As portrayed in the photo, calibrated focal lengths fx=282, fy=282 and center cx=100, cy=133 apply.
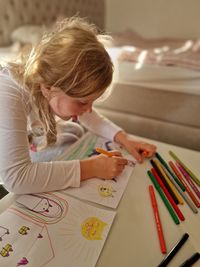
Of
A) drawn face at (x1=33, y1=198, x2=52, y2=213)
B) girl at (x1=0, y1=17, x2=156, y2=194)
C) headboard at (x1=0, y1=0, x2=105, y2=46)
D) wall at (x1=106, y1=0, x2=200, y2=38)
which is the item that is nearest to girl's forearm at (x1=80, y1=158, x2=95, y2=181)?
girl at (x1=0, y1=17, x2=156, y2=194)

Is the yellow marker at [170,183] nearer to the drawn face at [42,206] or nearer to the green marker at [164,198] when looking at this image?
the green marker at [164,198]

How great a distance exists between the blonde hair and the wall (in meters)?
1.67

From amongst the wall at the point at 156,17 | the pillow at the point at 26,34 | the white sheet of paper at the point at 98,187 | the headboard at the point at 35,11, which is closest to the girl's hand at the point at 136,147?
the white sheet of paper at the point at 98,187

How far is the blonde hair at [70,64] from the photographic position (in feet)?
1.82

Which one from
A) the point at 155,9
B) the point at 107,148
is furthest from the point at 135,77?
the point at 155,9

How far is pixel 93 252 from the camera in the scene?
17.7 inches

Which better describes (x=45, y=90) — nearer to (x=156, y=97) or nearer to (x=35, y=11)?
(x=156, y=97)

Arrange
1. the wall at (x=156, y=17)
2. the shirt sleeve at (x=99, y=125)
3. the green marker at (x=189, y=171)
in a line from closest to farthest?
1. the green marker at (x=189, y=171)
2. the shirt sleeve at (x=99, y=125)
3. the wall at (x=156, y=17)

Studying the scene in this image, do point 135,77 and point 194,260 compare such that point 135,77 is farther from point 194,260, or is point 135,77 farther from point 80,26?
point 194,260

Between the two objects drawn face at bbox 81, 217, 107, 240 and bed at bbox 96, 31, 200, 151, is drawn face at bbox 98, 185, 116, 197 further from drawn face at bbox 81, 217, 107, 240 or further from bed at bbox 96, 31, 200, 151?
bed at bbox 96, 31, 200, 151

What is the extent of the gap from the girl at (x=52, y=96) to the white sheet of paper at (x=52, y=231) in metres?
0.04

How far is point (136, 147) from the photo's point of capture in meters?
0.76

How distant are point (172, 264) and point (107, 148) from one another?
382 millimetres

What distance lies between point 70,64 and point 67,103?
9 cm
